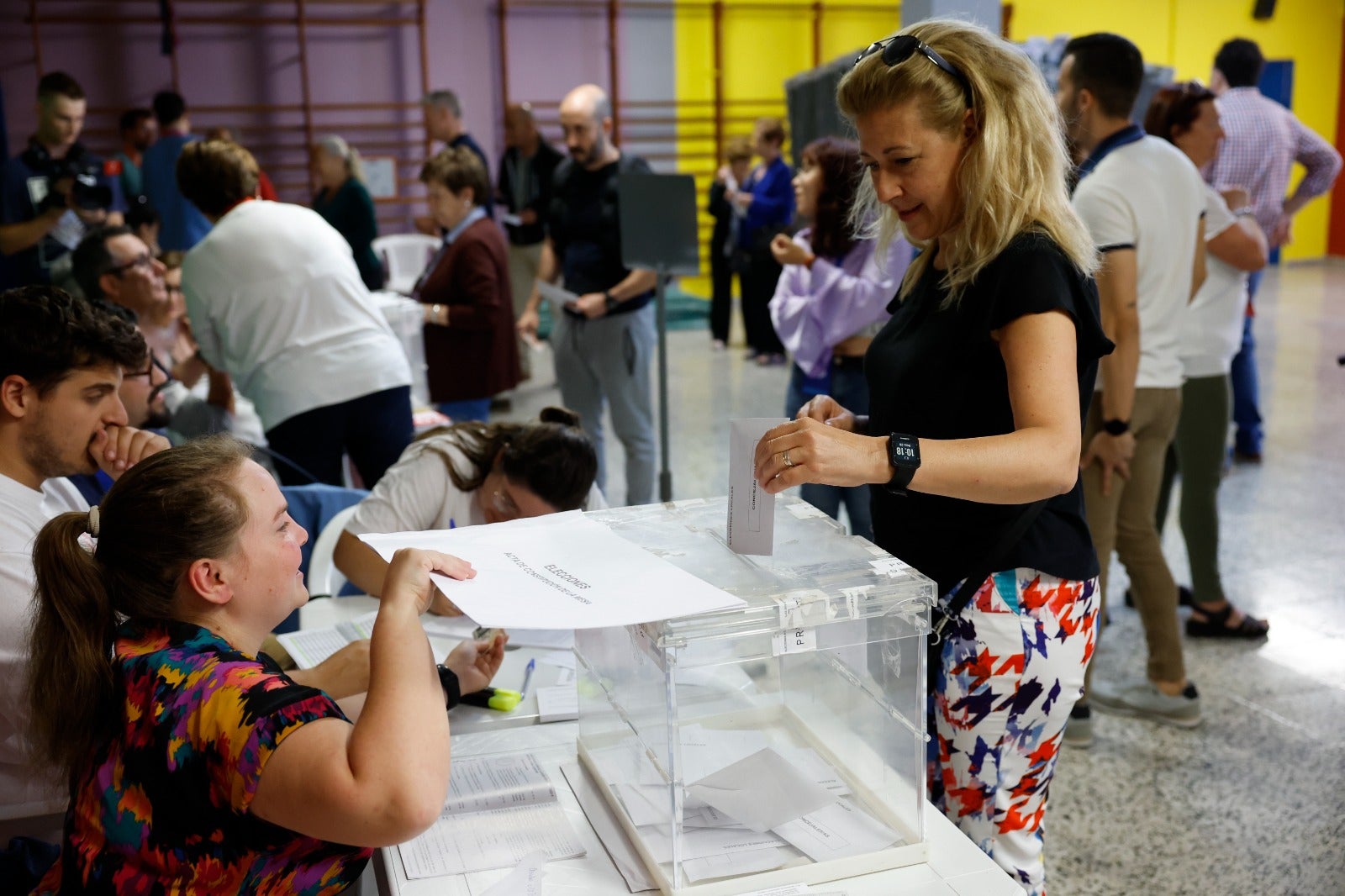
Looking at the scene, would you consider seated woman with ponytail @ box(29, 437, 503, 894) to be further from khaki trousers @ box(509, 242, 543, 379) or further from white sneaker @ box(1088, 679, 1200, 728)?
khaki trousers @ box(509, 242, 543, 379)

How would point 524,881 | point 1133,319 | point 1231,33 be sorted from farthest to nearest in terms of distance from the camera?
point 1231,33 < point 1133,319 < point 524,881

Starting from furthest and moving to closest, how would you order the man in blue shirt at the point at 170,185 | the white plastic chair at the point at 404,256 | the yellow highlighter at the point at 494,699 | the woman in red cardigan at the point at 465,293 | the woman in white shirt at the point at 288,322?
the white plastic chair at the point at 404,256 < the man in blue shirt at the point at 170,185 < the woman in red cardigan at the point at 465,293 < the woman in white shirt at the point at 288,322 < the yellow highlighter at the point at 494,699

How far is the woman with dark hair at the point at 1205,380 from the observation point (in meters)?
3.46

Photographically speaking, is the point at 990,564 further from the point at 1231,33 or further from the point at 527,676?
the point at 1231,33

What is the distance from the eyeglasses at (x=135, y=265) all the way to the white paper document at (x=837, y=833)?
321 cm

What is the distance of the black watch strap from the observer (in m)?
1.66

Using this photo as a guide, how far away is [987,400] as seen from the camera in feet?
4.69

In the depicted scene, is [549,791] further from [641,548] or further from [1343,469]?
[1343,469]

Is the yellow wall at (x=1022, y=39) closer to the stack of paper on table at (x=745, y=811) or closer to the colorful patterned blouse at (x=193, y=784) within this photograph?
the stack of paper on table at (x=745, y=811)

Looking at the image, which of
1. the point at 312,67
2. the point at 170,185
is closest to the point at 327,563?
the point at 170,185

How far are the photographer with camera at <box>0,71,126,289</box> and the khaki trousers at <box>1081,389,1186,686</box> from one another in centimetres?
369

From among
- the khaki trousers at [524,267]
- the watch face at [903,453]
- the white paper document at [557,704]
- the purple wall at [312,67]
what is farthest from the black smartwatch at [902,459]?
the purple wall at [312,67]

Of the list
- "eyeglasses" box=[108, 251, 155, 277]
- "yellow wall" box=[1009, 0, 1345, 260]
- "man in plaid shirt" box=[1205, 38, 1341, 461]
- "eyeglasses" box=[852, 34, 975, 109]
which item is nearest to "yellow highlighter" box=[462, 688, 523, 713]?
"eyeglasses" box=[852, 34, 975, 109]

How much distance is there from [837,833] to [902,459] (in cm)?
41
